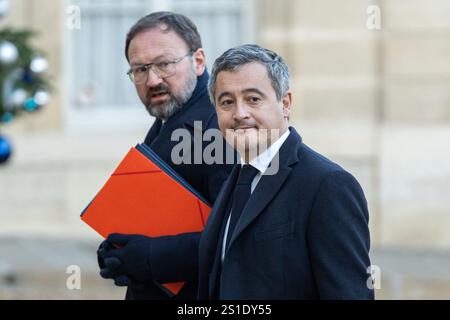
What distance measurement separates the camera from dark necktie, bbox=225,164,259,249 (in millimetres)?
2709

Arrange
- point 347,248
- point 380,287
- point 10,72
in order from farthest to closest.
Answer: point 380,287, point 10,72, point 347,248

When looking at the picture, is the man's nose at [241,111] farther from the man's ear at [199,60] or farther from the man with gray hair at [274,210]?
the man's ear at [199,60]

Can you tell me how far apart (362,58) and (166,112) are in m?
6.90

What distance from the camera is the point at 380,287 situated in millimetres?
7840

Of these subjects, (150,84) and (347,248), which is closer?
(347,248)

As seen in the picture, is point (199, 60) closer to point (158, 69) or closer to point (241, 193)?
point (158, 69)

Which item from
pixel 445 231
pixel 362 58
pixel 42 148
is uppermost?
pixel 362 58

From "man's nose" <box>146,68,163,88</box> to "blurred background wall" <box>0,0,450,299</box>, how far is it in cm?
645

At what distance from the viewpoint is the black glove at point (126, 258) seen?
3.10m

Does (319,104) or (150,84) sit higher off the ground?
(150,84)

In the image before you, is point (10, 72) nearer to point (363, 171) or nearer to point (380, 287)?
point (380, 287)

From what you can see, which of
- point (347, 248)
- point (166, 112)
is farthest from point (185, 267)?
point (347, 248)

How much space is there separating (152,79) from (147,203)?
0.37m

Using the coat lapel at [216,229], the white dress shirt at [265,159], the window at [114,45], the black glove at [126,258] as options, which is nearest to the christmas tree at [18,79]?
the window at [114,45]
